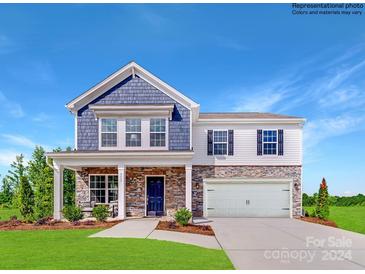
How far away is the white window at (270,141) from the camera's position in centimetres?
2158

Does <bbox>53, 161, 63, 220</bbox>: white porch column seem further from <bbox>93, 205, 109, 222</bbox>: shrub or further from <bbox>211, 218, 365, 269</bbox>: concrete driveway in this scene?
<bbox>211, 218, 365, 269</bbox>: concrete driveway

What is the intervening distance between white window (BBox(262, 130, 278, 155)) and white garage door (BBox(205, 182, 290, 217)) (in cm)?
199

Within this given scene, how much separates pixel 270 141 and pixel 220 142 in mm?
3024

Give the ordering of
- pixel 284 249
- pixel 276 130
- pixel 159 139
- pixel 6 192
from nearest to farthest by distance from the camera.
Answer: pixel 284 249, pixel 159 139, pixel 276 130, pixel 6 192

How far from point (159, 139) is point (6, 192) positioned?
22.6 m

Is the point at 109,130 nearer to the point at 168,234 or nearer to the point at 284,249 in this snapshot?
the point at 168,234

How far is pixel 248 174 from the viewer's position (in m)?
21.4

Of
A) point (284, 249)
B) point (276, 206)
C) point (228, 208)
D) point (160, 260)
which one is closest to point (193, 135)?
point (228, 208)

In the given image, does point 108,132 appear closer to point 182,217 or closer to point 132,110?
point 132,110

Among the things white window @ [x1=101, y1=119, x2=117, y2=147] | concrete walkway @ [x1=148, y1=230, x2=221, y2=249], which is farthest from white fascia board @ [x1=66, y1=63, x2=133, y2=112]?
concrete walkway @ [x1=148, y1=230, x2=221, y2=249]

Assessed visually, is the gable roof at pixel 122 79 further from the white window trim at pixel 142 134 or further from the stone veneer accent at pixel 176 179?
the stone veneer accent at pixel 176 179

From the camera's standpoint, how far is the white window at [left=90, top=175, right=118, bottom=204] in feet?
69.1

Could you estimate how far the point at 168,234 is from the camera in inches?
533

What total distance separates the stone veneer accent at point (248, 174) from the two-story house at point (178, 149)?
0.20ft
